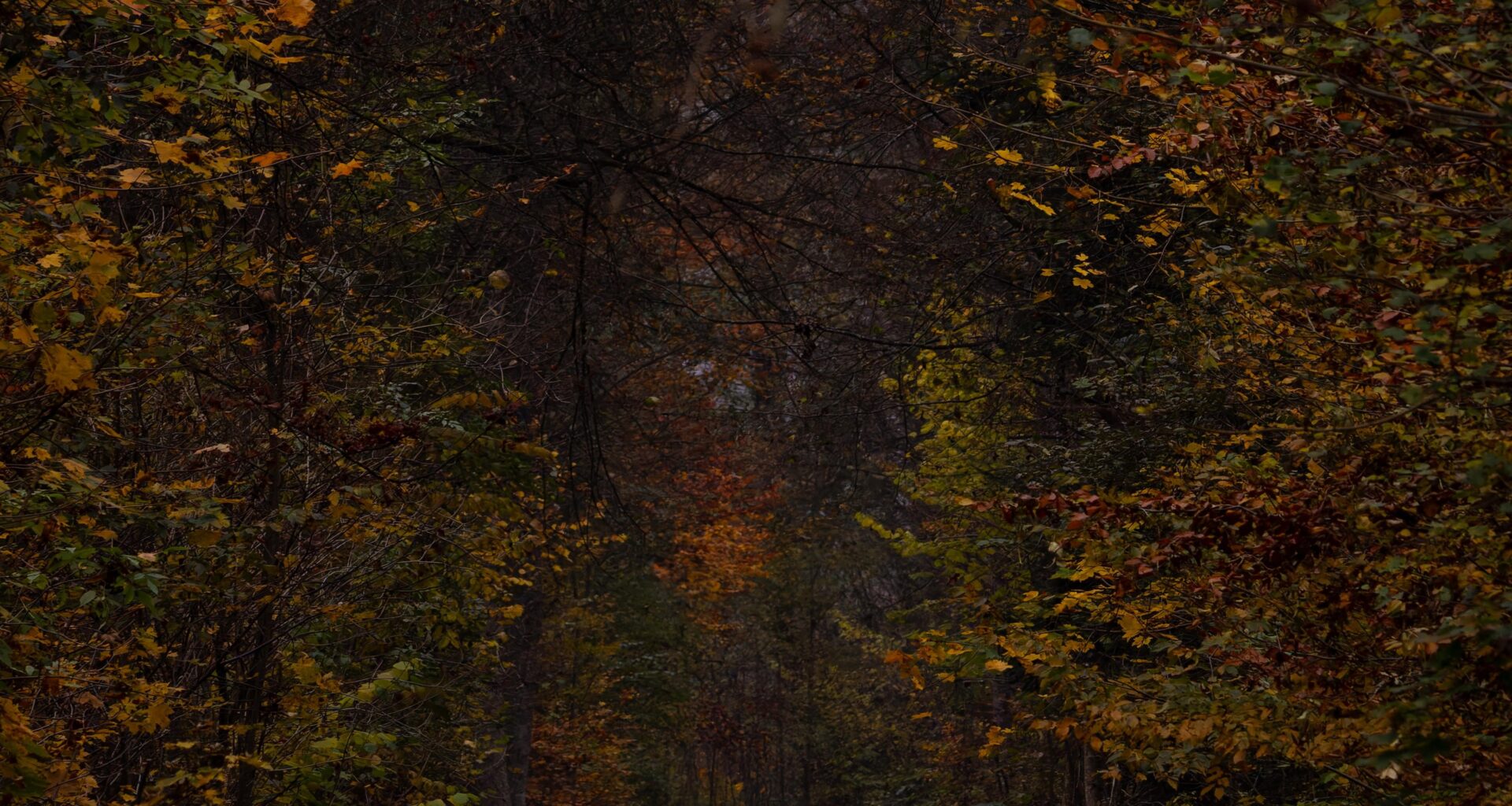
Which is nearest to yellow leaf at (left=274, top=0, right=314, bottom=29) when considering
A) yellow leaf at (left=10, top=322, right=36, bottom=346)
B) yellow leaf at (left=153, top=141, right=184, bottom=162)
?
yellow leaf at (left=153, top=141, right=184, bottom=162)

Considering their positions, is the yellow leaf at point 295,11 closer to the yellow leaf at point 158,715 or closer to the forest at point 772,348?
the forest at point 772,348

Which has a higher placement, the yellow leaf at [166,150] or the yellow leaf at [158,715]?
the yellow leaf at [166,150]

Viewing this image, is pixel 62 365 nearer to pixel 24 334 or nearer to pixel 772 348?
pixel 24 334

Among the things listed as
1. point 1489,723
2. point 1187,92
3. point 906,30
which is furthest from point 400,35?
point 1489,723

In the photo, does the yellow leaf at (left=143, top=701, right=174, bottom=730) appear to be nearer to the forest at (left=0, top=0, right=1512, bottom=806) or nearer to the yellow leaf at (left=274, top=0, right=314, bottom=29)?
the forest at (left=0, top=0, right=1512, bottom=806)

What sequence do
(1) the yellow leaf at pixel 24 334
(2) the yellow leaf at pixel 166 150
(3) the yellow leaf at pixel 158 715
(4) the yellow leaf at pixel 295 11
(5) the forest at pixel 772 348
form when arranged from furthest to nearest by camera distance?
(3) the yellow leaf at pixel 158 715 < (4) the yellow leaf at pixel 295 11 < (2) the yellow leaf at pixel 166 150 < (5) the forest at pixel 772 348 < (1) the yellow leaf at pixel 24 334

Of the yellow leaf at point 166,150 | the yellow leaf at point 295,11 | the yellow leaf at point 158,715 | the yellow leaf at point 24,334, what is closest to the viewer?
the yellow leaf at point 24,334

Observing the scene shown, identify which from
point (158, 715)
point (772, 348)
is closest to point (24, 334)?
point (158, 715)

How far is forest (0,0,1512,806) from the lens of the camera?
365 centimetres

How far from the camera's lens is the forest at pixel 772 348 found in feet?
12.0

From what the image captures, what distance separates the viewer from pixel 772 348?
8086 millimetres

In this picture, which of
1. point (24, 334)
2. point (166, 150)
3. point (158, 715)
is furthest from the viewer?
point (158, 715)

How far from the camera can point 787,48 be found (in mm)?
10211

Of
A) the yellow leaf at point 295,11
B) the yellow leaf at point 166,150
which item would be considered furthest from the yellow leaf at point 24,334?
the yellow leaf at point 295,11
